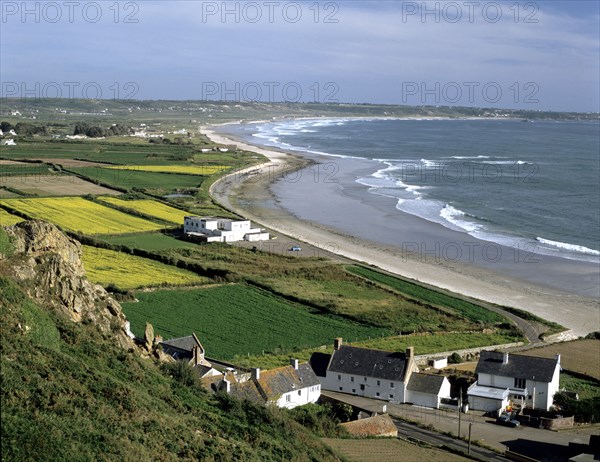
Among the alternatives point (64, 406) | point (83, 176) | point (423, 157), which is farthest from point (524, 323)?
point (423, 157)

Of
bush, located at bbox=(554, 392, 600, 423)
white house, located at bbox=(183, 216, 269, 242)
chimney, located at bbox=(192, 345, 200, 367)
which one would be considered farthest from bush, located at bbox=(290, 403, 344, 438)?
white house, located at bbox=(183, 216, 269, 242)

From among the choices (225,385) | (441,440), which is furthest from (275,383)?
(441,440)

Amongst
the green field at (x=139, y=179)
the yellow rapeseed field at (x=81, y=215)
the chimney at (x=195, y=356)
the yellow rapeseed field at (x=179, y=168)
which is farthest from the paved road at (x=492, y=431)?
the yellow rapeseed field at (x=179, y=168)

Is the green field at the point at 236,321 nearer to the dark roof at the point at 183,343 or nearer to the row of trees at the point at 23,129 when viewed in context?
the dark roof at the point at 183,343

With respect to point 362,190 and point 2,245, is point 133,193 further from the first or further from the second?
point 2,245

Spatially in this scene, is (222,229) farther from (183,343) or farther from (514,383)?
(514,383)

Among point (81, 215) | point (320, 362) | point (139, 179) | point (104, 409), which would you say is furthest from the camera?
point (139, 179)
